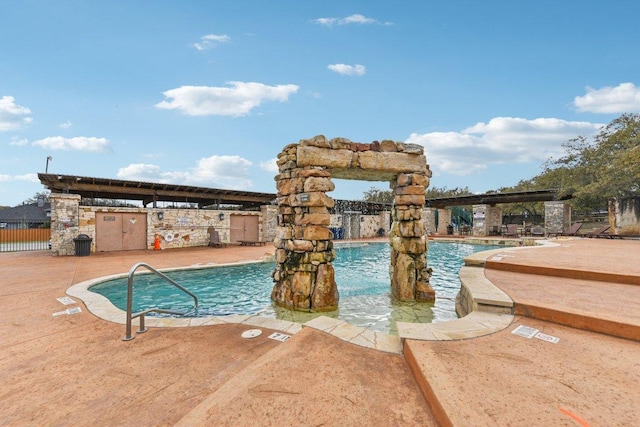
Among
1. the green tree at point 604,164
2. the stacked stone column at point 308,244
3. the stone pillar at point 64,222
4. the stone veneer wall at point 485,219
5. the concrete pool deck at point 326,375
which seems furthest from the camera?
the stone veneer wall at point 485,219

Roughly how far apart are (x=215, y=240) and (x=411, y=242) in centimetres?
1182

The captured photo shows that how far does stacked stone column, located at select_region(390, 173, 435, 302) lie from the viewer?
220 inches

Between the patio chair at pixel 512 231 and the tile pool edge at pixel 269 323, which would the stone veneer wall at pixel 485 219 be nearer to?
the patio chair at pixel 512 231

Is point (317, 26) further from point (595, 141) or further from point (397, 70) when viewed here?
point (595, 141)

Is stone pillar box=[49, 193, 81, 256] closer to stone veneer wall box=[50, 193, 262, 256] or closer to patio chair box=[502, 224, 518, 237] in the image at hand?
stone veneer wall box=[50, 193, 262, 256]

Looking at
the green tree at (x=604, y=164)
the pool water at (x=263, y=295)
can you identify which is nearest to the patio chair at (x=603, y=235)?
the green tree at (x=604, y=164)

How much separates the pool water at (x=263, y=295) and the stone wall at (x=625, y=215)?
12.4 metres

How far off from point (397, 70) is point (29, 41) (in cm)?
1234

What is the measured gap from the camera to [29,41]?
327 inches

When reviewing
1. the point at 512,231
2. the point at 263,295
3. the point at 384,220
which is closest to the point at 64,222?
the point at 263,295

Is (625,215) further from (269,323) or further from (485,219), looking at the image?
(269,323)

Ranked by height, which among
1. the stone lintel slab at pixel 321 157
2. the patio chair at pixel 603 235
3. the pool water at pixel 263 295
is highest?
the stone lintel slab at pixel 321 157

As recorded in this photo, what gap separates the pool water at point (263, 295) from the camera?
4727 mm

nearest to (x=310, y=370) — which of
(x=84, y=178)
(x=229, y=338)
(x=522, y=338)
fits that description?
(x=229, y=338)
